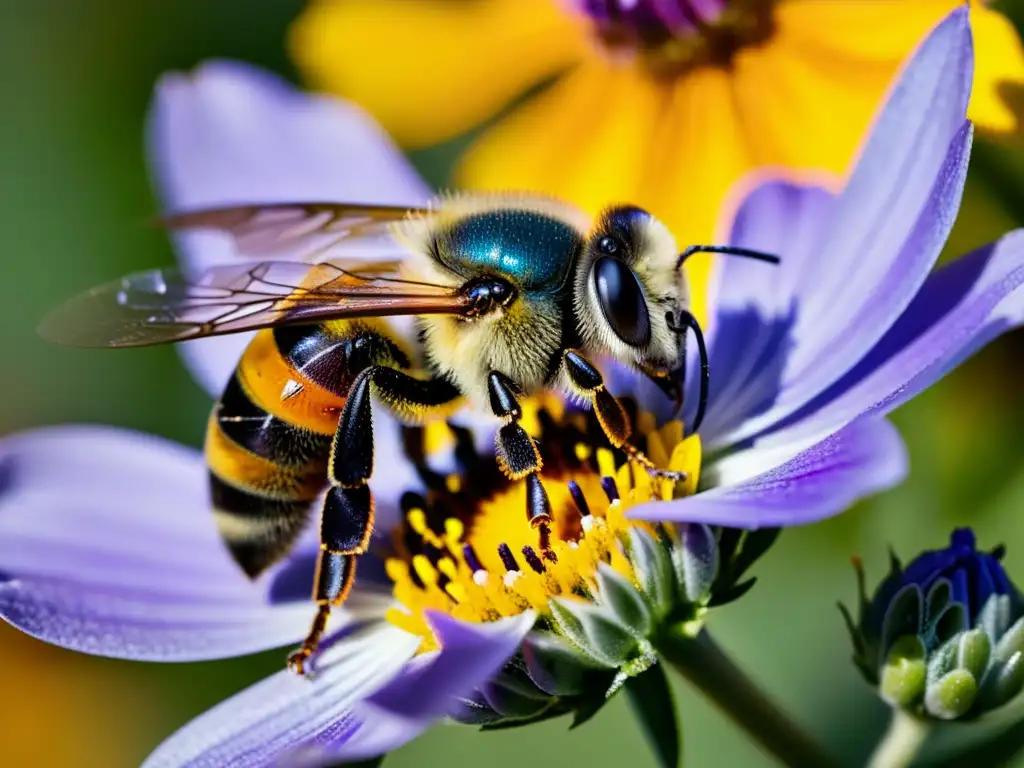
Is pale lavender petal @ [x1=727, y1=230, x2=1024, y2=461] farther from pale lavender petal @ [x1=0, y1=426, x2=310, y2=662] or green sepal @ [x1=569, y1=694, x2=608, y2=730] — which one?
pale lavender petal @ [x1=0, y1=426, x2=310, y2=662]

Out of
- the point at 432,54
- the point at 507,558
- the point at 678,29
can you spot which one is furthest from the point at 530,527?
the point at 432,54

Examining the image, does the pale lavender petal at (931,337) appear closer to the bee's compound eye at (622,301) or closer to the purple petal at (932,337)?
the purple petal at (932,337)

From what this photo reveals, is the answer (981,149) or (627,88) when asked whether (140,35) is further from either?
(981,149)

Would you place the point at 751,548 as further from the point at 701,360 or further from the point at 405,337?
the point at 405,337

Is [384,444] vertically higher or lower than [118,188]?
lower

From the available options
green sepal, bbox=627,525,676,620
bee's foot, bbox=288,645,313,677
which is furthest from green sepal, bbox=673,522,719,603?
bee's foot, bbox=288,645,313,677

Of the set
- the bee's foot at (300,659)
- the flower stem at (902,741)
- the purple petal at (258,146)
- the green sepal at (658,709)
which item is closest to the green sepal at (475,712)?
the green sepal at (658,709)

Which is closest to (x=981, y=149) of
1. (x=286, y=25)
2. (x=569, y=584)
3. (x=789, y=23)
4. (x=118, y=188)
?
(x=789, y=23)
